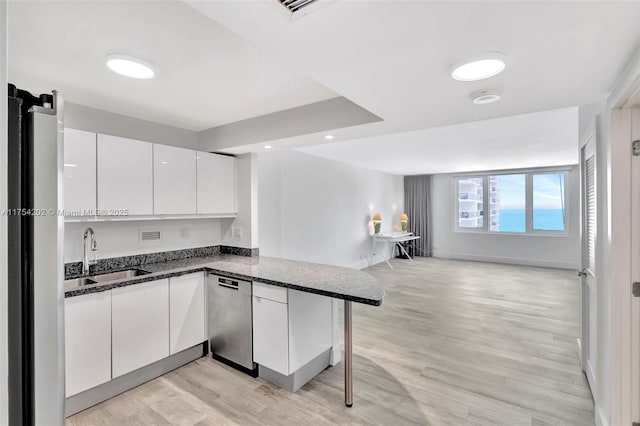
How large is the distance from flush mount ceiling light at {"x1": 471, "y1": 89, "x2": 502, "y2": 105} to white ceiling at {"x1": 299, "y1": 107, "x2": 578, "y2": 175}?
1663mm

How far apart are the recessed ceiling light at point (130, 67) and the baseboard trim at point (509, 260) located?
824 cm

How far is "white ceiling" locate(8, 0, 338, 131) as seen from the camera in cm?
140

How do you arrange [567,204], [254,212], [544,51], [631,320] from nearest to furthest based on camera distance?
1. [544,51]
2. [631,320]
3. [254,212]
4. [567,204]

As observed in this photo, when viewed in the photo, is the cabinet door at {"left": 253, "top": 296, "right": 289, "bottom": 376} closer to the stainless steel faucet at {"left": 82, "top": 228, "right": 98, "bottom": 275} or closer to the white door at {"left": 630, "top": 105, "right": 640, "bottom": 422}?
the stainless steel faucet at {"left": 82, "top": 228, "right": 98, "bottom": 275}

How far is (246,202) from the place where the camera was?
3.53 m

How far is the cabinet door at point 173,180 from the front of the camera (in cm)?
285

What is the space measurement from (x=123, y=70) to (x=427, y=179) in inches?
316

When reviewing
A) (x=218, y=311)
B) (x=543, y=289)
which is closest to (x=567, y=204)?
(x=543, y=289)

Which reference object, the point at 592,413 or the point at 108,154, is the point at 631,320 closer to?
the point at 592,413

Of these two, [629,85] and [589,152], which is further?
[589,152]

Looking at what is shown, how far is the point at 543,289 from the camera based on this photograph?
17.3 feet

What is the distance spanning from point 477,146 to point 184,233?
434cm

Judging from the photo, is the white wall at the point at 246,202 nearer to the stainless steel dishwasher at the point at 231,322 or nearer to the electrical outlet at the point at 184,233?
the electrical outlet at the point at 184,233

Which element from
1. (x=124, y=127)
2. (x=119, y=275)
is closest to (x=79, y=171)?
(x=124, y=127)
